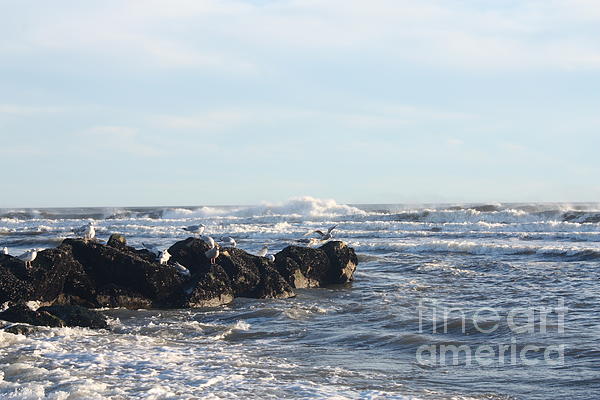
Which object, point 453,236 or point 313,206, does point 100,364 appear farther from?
point 313,206

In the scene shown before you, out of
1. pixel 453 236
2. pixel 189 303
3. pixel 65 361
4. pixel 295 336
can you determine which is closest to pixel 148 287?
pixel 189 303

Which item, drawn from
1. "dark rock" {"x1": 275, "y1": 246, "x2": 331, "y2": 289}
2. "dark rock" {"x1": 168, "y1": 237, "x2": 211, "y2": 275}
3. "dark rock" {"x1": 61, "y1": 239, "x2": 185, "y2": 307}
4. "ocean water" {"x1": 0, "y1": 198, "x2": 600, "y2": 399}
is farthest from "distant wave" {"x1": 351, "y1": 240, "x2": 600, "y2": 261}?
"dark rock" {"x1": 61, "y1": 239, "x2": 185, "y2": 307}

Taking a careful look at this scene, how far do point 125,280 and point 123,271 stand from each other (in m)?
0.16

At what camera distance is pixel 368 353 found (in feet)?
29.4

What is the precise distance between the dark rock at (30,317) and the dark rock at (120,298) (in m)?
2.05

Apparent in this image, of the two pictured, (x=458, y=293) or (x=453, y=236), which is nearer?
(x=458, y=293)

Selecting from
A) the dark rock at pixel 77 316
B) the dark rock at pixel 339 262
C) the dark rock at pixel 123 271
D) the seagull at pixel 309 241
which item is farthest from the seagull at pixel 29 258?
the seagull at pixel 309 241

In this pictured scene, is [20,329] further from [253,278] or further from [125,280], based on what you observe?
[253,278]

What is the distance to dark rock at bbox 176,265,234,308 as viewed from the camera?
12.7m

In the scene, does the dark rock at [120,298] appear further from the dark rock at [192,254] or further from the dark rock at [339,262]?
the dark rock at [339,262]

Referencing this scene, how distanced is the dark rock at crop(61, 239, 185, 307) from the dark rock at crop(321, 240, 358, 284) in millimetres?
4593

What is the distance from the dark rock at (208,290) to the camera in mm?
12656

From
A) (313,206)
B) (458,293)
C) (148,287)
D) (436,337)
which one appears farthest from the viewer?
(313,206)

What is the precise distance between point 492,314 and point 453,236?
2126 cm
